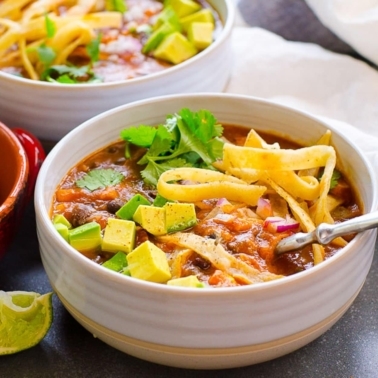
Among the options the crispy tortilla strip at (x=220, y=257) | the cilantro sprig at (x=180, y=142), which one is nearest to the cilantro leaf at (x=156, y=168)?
the cilantro sprig at (x=180, y=142)

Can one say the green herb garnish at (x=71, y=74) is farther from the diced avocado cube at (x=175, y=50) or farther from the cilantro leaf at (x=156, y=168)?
the cilantro leaf at (x=156, y=168)

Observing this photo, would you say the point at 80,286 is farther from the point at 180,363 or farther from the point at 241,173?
the point at 241,173

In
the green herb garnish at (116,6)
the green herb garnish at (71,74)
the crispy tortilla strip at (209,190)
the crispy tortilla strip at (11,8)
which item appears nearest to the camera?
the crispy tortilla strip at (209,190)

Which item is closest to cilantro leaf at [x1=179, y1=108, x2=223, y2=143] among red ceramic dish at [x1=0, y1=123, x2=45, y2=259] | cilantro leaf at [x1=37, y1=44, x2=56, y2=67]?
red ceramic dish at [x1=0, y1=123, x2=45, y2=259]

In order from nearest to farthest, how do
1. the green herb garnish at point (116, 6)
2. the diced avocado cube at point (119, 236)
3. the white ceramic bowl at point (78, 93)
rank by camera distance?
the diced avocado cube at point (119, 236), the white ceramic bowl at point (78, 93), the green herb garnish at point (116, 6)

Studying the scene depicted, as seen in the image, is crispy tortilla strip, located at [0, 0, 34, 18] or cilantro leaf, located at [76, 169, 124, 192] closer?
cilantro leaf, located at [76, 169, 124, 192]

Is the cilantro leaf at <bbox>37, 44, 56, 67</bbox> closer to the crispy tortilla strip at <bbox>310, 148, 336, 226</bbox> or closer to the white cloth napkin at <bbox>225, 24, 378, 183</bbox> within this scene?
the white cloth napkin at <bbox>225, 24, 378, 183</bbox>

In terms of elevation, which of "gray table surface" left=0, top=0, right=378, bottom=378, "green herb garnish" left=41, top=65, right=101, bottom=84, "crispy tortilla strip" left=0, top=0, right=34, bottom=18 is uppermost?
"crispy tortilla strip" left=0, top=0, right=34, bottom=18
